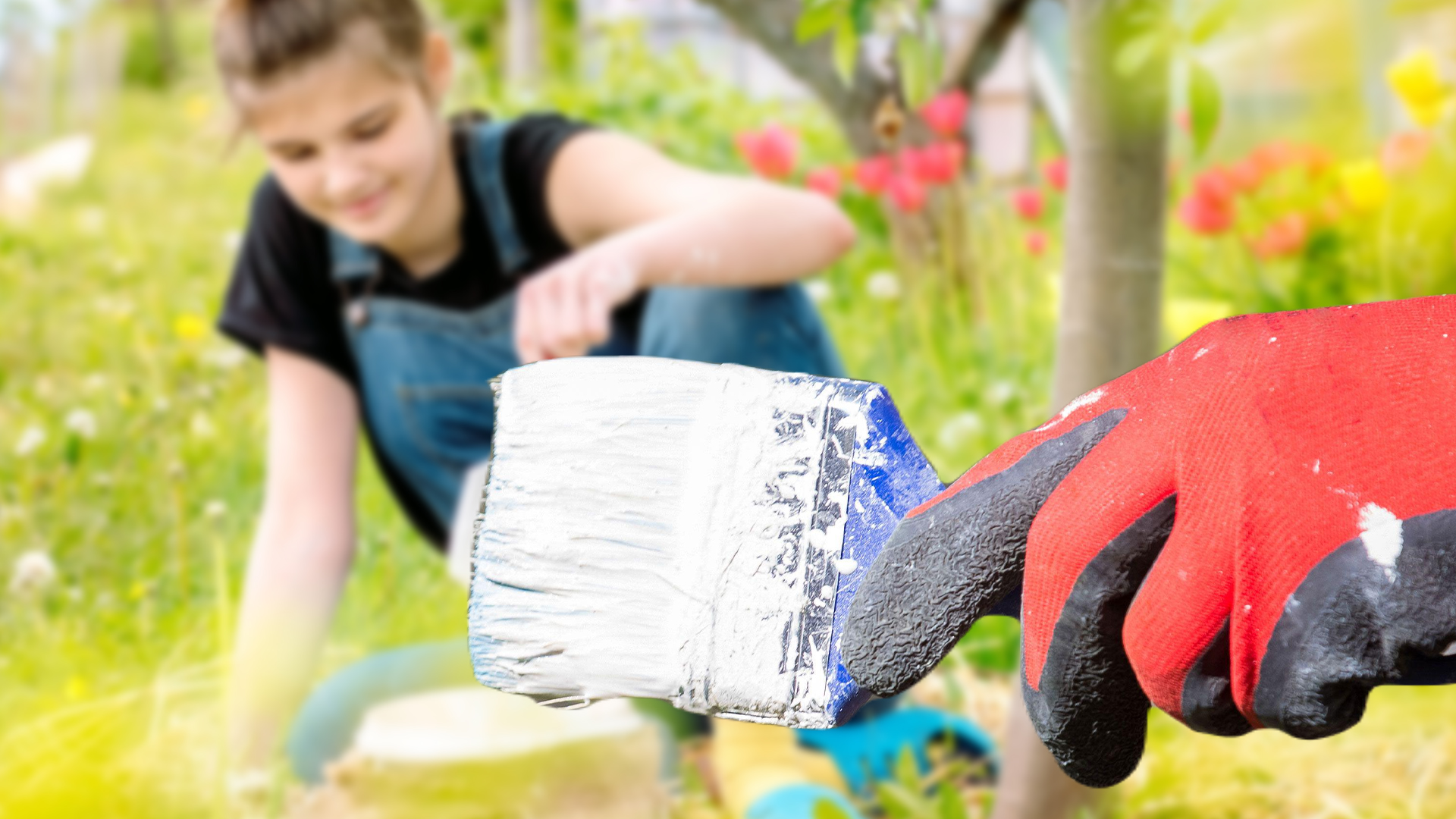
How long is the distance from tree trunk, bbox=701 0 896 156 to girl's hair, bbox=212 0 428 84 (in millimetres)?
566

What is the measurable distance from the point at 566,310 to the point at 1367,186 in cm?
134

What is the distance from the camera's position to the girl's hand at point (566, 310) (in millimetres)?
1075

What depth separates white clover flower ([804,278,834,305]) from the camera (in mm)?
2621

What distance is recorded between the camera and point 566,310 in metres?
1.09

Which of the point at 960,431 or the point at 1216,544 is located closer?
the point at 1216,544

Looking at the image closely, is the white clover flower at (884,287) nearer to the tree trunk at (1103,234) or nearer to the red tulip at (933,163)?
the red tulip at (933,163)

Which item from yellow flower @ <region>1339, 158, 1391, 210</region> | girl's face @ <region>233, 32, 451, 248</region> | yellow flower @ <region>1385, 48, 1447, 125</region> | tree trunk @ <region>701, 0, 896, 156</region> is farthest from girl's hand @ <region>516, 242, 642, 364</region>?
yellow flower @ <region>1339, 158, 1391, 210</region>

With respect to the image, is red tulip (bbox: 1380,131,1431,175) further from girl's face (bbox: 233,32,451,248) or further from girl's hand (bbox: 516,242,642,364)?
girl's face (bbox: 233,32,451,248)

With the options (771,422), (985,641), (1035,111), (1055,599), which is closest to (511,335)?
(985,641)

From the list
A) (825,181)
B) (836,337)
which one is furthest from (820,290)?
(825,181)

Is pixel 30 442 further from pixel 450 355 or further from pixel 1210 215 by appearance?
pixel 1210 215

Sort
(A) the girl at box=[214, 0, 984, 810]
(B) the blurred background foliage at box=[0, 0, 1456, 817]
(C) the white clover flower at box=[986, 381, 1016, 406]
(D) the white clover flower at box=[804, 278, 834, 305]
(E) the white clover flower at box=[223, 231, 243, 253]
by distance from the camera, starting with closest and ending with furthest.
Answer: (B) the blurred background foliage at box=[0, 0, 1456, 817] < (A) the girl at box=[214, 0, 984, 810] < (C) the white clover flower at box=[986, 381, 1016, 406] < (D) the white clover flower at box=[804, 278, 834, 305] < (E) the white clover flower at box=[223, 231, 243, 253]

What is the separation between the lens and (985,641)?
1608 mm

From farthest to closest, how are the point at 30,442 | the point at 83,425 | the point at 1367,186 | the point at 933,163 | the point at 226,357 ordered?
the point at 226,357
the point at 933,163
the point at 83,425
the point at 30,442
the point at 1367,186
